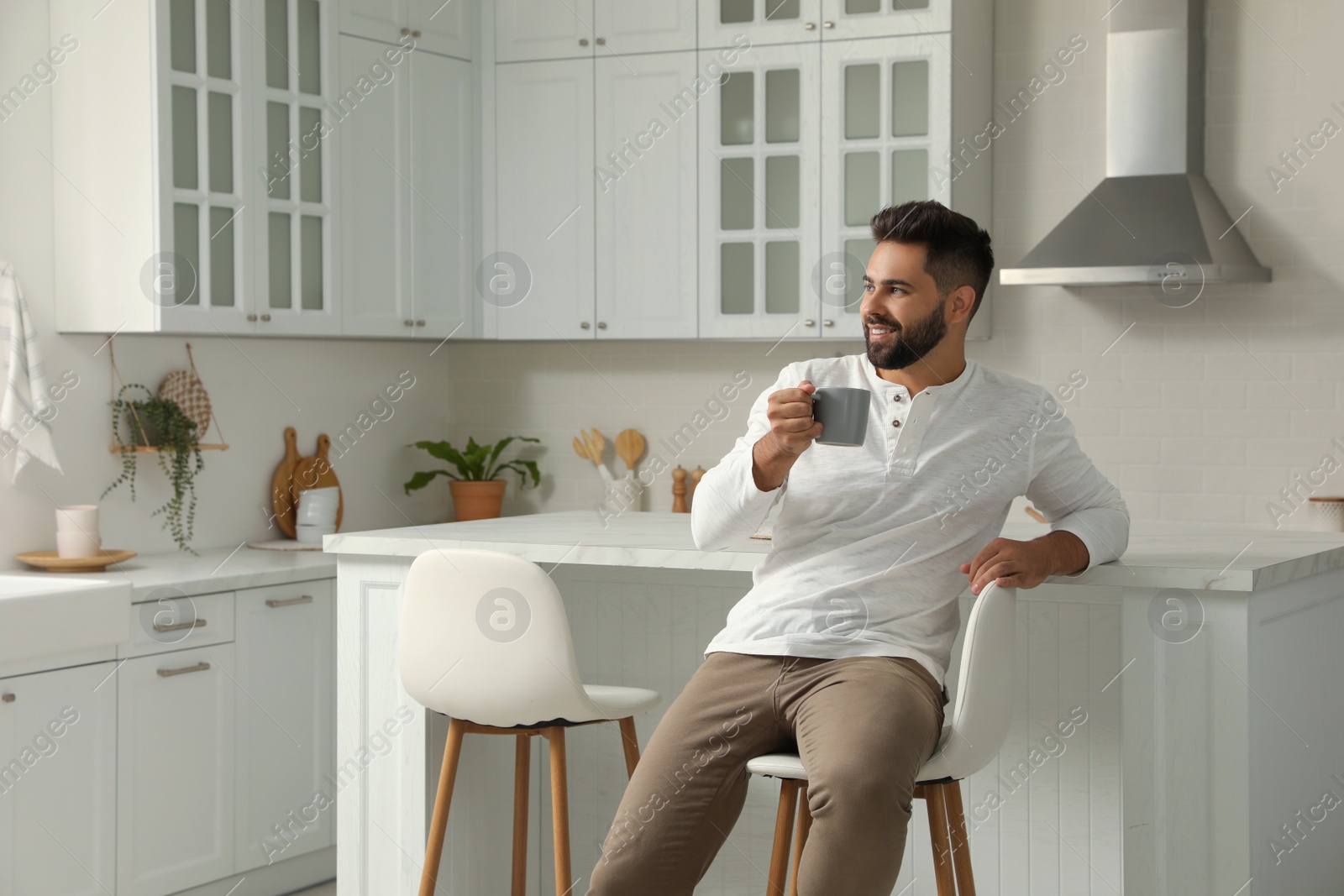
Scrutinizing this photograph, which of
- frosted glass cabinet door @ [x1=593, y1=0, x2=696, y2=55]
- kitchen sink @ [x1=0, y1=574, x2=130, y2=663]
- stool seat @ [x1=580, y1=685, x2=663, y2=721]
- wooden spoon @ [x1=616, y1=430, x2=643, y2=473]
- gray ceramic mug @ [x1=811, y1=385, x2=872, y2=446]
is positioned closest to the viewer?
gray ceramic mug @ [x1=811, y1=385, x2=872, y2=446]

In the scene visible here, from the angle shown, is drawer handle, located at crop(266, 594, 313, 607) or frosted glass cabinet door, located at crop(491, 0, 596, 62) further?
frosted glass cabinet door, located at crop(491, 0, 596, 62)

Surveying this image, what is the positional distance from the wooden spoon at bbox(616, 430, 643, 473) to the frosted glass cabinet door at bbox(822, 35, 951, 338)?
890mm

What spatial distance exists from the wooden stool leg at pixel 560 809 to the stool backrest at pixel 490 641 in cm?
7

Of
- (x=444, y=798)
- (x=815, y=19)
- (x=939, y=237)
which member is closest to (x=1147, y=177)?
(x=815, y=19)

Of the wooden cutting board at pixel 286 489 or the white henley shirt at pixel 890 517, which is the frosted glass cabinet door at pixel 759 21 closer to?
the wooden cutting board at pixel 286 489

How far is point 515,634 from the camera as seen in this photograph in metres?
2.41

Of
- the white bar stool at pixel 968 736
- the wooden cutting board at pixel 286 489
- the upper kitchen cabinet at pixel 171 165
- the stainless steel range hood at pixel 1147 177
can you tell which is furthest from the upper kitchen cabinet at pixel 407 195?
the white bar stool at pixel 968 736

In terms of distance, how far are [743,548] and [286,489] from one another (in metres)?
2.23

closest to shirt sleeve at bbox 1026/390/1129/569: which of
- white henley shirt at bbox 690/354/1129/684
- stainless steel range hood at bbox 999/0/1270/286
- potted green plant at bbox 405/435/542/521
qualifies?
white henley shirt at bbox 690/354/1129/684

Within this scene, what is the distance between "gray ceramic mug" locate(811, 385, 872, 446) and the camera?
2.07 m

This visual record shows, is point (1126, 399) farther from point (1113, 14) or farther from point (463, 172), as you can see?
point (463, 172)

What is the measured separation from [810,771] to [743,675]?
23 centimetres

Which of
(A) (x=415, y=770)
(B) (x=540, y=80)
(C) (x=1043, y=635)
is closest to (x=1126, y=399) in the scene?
(C) (x=1043, y=635)

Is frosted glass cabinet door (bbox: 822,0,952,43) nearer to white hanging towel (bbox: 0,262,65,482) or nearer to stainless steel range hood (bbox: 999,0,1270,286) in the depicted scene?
stainless steel range hood (bbox: 999,0,1270,286)
